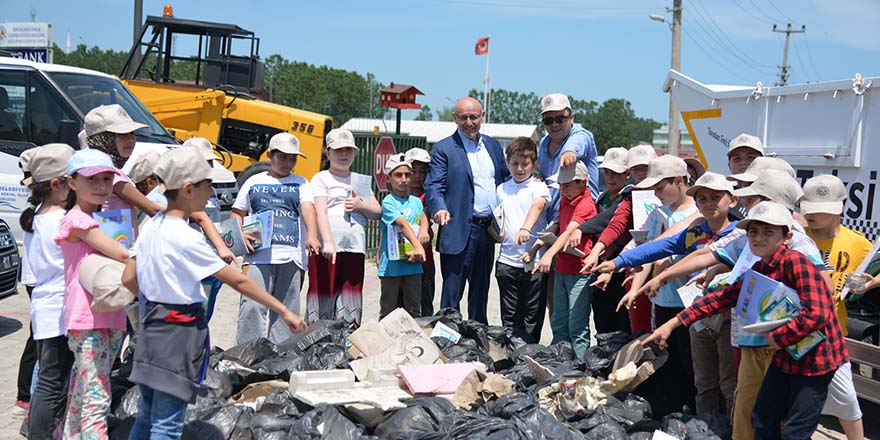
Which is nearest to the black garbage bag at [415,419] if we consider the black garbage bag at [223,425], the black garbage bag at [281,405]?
the black garbage bag at [281,405]

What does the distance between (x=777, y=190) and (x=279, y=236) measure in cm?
357

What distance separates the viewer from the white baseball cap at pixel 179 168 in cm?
370

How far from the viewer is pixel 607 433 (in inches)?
175

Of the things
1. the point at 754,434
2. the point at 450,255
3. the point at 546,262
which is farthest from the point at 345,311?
the point at 754,434

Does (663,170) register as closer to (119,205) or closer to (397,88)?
(119,205)

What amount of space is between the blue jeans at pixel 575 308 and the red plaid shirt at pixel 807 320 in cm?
204

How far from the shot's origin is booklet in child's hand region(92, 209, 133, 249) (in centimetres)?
442

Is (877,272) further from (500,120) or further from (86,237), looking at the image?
(500,120)

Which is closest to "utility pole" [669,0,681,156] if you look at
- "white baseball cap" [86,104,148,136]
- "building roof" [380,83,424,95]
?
"building roof" [380,83,424,95]

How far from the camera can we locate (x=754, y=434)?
4273 millimetres

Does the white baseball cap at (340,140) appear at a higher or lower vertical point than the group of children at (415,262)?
higher

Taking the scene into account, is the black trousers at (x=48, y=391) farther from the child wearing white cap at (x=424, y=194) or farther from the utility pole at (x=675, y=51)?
the utility pole at (x=675, y=51)

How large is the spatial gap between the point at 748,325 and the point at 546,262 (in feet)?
6.59

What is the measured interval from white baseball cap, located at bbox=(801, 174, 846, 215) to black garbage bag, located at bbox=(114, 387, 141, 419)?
4.11 metres
